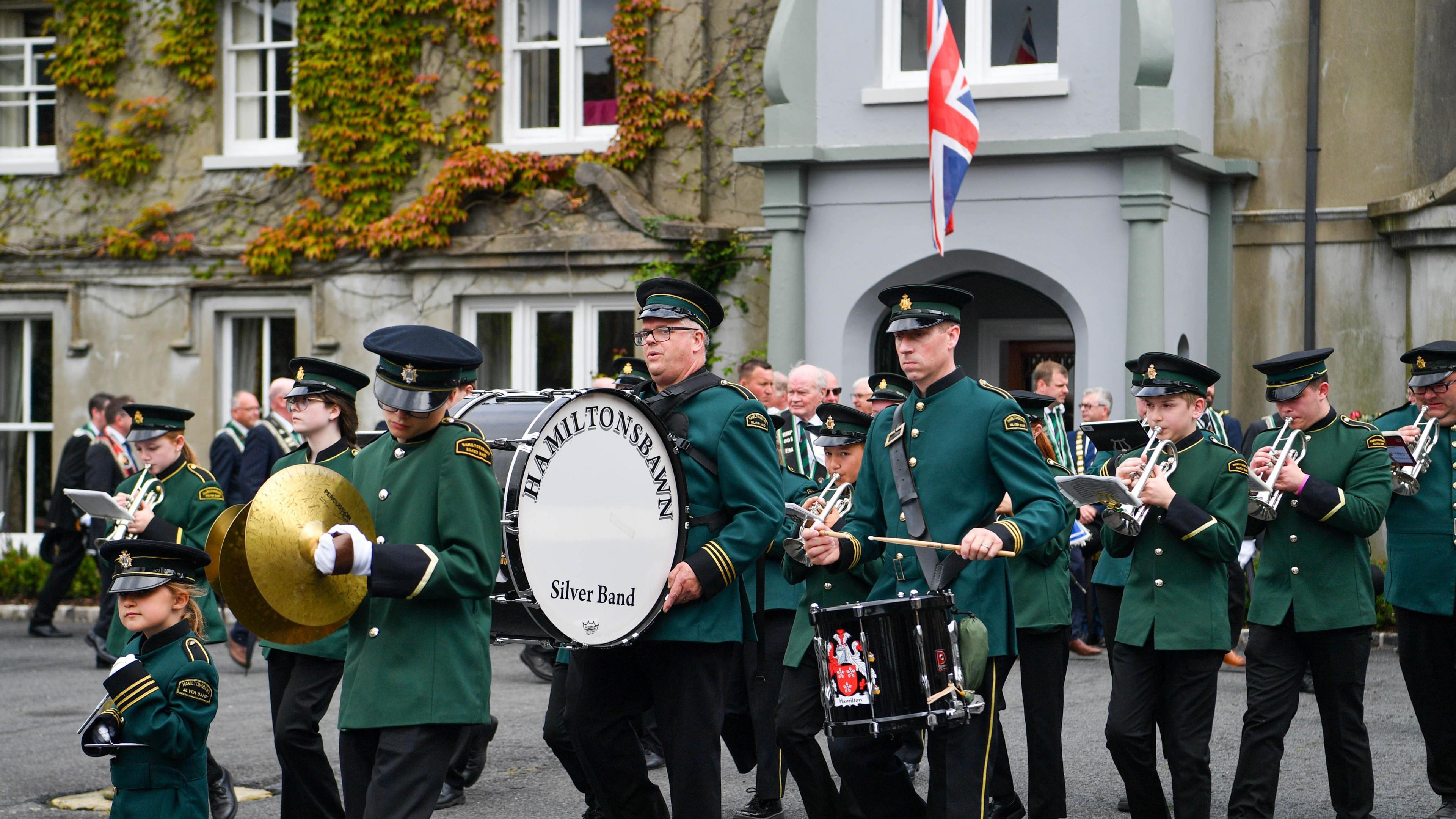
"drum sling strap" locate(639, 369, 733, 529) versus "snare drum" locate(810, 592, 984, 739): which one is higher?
"drum sling strap" locate(639, 369, 733, 529)

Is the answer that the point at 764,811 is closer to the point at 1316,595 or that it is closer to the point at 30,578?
the point at 1316,595

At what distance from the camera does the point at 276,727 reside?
6.54m

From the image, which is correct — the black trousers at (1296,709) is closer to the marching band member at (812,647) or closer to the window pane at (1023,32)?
the marching band member at (812,647)

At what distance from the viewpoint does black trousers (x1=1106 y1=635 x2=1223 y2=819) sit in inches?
264

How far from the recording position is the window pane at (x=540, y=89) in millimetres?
17516

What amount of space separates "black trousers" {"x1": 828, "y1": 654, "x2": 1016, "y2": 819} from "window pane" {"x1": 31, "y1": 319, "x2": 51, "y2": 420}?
618 inches

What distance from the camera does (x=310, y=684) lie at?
658 cm

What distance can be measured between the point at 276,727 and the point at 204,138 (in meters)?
13.3

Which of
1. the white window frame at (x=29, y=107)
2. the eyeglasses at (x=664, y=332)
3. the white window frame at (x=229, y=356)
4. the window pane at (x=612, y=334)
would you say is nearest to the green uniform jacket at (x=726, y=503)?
the eyeglasses at (x=664, y=332)

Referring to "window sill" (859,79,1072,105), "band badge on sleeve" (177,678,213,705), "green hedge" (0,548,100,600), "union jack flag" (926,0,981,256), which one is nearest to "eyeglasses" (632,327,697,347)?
"band badge on sleeve" (177,678,213,705)

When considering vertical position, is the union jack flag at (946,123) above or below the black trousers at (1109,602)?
above

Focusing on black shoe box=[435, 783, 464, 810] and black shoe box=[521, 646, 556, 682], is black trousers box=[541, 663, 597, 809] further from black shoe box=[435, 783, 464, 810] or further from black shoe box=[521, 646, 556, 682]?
black shoe box=[521, 646, 556, 682]

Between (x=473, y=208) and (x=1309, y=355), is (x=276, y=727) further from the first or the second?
(x=473, y=208)

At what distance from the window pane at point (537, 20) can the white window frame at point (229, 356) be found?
13.3 feet
